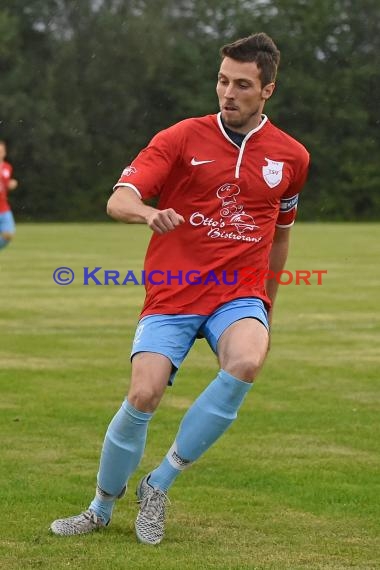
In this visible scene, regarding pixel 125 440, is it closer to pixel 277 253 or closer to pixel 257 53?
pixel 277 253

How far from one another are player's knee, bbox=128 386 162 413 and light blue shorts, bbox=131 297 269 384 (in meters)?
0.17

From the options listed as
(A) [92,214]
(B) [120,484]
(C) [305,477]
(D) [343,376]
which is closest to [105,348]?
(D) [343,376]

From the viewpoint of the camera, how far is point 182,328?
18.3 ft

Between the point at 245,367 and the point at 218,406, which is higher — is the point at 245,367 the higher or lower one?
the higher one

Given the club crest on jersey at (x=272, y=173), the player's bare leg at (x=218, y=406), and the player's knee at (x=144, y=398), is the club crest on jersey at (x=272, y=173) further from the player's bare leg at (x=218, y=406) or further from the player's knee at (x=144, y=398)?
the player's knee at (x=144, y=398)

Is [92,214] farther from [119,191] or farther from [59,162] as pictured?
[119,191]

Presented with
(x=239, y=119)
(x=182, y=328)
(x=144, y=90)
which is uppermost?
(x=239, y=119)

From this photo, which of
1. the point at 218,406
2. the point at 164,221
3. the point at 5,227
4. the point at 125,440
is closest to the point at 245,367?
the point at 218,406

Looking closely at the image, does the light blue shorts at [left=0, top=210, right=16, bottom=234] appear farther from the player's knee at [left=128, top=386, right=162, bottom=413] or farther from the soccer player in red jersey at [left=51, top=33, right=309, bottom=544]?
the player's knee at [left=128, top=386, right=162, bottom=413]

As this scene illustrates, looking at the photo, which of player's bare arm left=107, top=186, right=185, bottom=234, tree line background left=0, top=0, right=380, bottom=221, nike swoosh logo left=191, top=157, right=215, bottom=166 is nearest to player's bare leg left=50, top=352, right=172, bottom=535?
player's bare arm left=107, top=186, right=185, bottom=234

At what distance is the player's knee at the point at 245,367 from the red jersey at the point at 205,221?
0.32 meters

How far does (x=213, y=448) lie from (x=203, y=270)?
93.4 inches

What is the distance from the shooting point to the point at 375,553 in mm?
5289

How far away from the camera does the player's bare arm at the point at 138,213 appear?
16.2 feet
